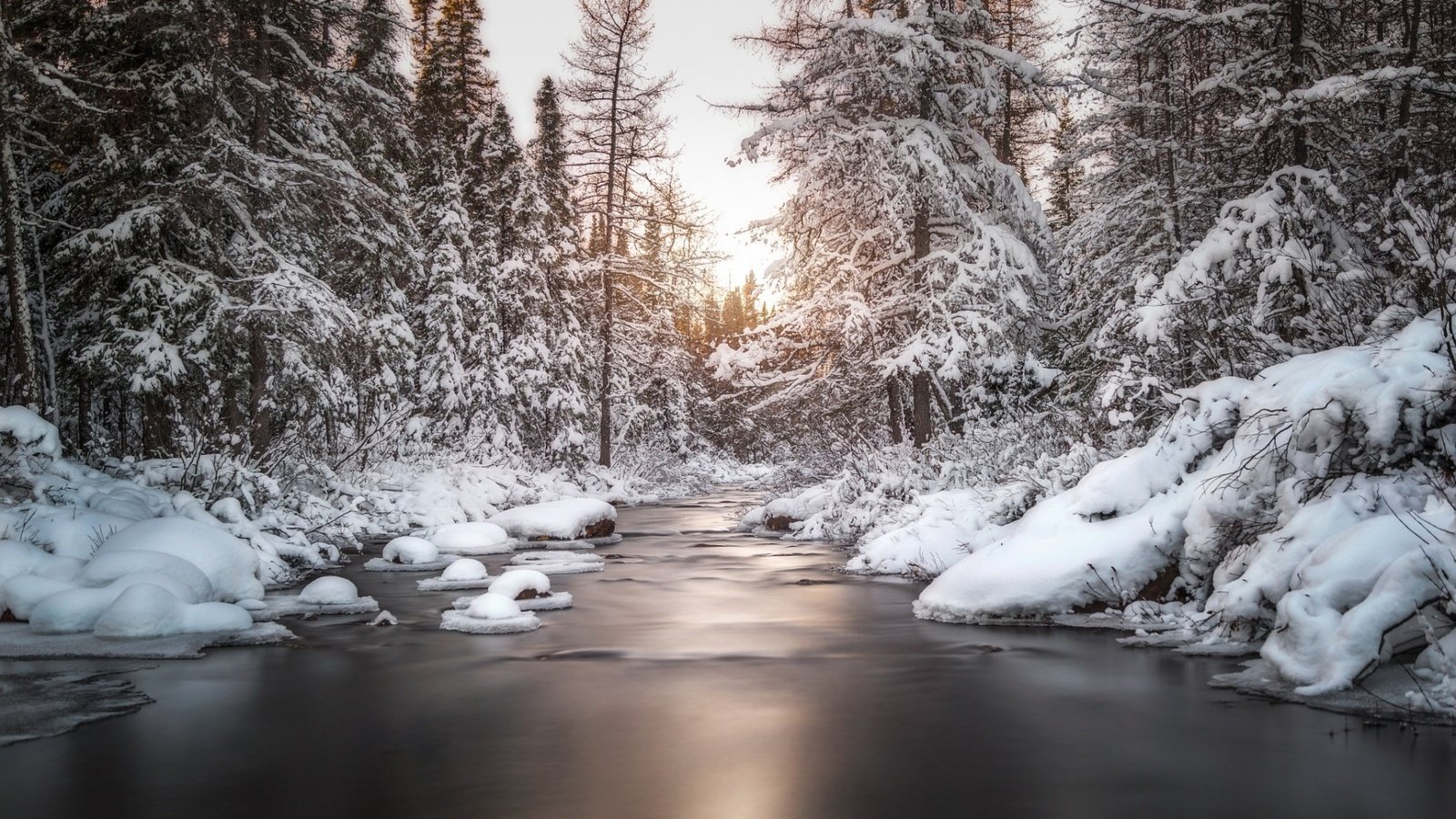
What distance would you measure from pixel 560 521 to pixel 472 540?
194 cm

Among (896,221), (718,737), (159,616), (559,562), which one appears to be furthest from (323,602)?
(896,221)

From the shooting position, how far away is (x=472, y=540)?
50.6 feet

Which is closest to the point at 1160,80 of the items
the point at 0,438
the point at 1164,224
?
the point at 1164,224

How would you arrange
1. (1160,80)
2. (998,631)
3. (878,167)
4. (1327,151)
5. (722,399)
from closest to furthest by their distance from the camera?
(998,631) < (1327,151) < (1160,80) < (878,167) < (722,399)

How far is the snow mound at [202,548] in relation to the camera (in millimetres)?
9023

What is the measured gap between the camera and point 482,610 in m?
9.02

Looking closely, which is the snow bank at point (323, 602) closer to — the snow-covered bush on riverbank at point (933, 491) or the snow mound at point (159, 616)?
the snow mound at point (159, 616)

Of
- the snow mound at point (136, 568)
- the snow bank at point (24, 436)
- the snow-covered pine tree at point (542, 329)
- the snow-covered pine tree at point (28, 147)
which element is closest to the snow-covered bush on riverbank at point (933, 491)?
the snow mound at point (136, 568)

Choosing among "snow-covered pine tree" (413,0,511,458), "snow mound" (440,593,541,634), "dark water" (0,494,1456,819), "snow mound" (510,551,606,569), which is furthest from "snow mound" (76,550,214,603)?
"snow-covered pine tree" (413,0,511,458)

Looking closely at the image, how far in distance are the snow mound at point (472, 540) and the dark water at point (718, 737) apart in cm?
655

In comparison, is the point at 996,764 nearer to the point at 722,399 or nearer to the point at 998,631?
the point at 998,631

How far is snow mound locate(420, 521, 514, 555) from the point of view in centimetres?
1524

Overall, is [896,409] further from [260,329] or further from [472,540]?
[260,329]

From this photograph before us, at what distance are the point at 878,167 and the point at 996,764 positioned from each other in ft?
38.5
